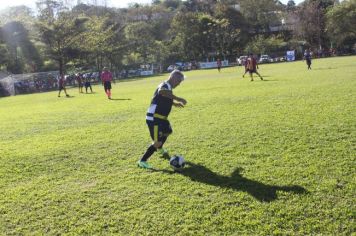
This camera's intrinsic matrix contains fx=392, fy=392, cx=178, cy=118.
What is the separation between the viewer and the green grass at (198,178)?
492cm

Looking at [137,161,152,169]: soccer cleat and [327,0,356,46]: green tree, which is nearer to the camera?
[137,161,152,169]: soccer cleat

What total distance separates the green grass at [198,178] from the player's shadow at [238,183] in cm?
2

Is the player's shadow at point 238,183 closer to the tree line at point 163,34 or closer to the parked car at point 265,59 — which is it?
the tree line at point 163,34

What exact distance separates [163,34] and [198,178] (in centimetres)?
8322

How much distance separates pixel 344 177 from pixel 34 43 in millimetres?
63157

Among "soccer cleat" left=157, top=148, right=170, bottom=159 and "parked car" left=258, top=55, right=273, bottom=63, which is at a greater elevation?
"parked car" left=258, top=55, right=273, bottom=63

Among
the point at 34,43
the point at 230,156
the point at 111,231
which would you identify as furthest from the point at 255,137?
the point at 34,43

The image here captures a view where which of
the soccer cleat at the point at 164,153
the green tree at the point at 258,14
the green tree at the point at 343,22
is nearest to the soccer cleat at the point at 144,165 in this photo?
the soccer cleat at the point at 164,153

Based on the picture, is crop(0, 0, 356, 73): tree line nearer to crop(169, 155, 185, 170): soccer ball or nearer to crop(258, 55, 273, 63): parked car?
crop(258, 55, 273, 63): parked car

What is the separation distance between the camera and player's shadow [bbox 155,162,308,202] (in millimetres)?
5547

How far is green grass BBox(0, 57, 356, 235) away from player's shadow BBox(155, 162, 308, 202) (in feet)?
0.05

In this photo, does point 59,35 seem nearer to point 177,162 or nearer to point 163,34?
point 163,34

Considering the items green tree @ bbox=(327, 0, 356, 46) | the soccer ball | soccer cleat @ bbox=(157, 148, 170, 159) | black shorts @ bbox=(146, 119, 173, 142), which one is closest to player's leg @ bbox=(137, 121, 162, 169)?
black shorts @ bbox=(146, 119, 173, 142)

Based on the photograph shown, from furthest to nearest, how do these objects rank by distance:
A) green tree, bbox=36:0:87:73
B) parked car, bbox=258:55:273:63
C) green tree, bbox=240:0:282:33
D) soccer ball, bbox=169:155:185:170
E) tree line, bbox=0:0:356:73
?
green tree, bbox=240:0:282:33
parked car, bbox=258:55:273:63
tree line, bbox=0:0:356:73
green tree, bbox=36:0:87:73
soccer ball, bbox=169:155:185:170
